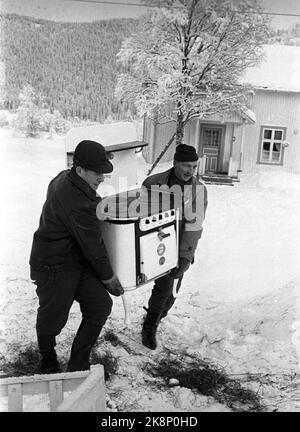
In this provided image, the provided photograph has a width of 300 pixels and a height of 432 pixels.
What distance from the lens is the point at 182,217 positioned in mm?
2375

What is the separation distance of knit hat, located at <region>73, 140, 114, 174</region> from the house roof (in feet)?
18.5

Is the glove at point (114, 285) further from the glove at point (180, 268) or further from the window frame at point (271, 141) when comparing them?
the window frame at point (271, 141)

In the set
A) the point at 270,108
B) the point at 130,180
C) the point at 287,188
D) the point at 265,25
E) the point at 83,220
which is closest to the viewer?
the point at 83,220

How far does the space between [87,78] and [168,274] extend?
1.33 meters

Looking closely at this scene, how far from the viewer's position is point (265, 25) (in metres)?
2.68

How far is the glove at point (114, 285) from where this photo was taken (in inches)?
79.5

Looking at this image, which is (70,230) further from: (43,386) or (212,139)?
(212,139)

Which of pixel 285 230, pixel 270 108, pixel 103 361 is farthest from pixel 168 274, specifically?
pixel 270 108

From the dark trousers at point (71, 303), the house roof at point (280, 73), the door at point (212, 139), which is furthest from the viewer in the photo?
the house roof at point (280, 73)

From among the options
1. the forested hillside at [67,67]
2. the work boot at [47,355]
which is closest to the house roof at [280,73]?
the forested hillside at [67,67]

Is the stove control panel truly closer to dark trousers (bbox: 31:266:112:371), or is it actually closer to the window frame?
dark trousers (bbox: 31:266:112:371)

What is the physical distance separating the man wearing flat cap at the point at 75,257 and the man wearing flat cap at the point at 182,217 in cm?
47
